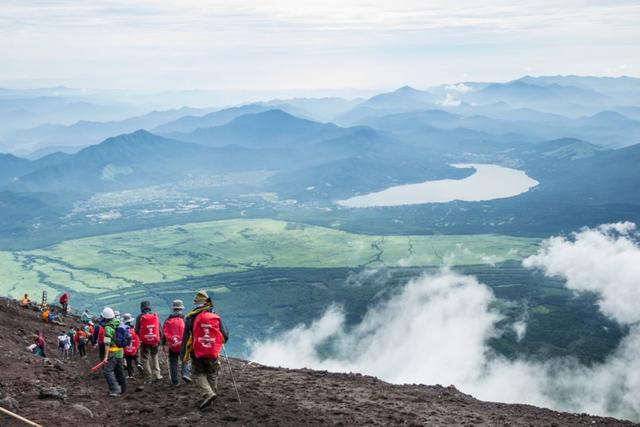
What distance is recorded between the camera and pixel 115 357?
19.8m

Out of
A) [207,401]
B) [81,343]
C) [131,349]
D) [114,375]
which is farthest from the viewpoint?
[81,343]

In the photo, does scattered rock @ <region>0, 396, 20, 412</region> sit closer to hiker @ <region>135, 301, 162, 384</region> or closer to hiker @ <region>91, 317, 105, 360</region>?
hiker @ <region>135, 301, 162, 384</region>

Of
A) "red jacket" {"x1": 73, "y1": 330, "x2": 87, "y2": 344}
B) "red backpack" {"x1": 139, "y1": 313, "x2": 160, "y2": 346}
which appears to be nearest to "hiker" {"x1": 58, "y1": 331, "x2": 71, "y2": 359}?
"red jacket" {"x1": 73, "y1": 330, "x2": 87, "y2": 344}

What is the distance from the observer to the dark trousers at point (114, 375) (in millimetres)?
19672

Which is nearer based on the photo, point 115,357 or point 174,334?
point 115,357

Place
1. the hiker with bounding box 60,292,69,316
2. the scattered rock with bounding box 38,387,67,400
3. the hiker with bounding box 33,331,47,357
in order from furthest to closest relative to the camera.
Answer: the hiker with bounding box 60,292,69,316 < the hiker with bounding box 33,331,47,357 < the scattered rock with bounding box 38,387,67,400

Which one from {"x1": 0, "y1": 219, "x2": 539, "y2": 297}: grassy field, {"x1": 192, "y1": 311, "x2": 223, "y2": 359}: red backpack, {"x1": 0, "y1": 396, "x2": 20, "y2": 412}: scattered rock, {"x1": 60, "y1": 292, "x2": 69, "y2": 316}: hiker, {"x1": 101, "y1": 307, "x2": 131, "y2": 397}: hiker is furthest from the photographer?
{"x1": 0, "y1": 219, "x2": 539, "y2": 297}: grassy field

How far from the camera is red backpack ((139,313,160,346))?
21406 mm

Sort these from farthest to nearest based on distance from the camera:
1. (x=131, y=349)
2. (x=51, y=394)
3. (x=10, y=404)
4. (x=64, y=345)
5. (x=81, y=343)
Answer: (x=64, y=345), (x=81, y=343), (x=131, y=349), (x=51, y=394), (x=10, y=404)

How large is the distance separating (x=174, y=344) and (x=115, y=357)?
191 cm

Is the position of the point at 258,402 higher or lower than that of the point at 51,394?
lower

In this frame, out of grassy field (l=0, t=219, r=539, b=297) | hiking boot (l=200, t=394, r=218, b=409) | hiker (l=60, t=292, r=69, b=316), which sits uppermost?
hiking boot (l=200, t=394, r=218, b=409)

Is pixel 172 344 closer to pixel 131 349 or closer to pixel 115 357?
pixel 115 357

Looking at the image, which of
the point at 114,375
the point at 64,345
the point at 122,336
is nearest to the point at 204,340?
the point at 122,336
